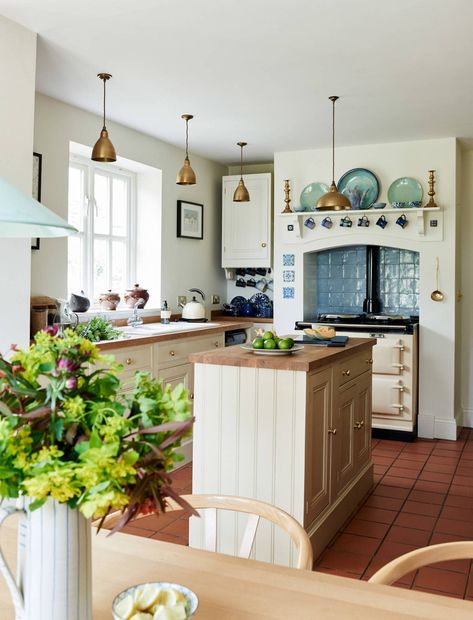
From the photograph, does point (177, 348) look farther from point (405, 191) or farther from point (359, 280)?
point (405, 191)

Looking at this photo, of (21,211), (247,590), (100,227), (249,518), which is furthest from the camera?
(100,227)

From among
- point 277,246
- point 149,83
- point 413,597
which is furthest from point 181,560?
point 277,246

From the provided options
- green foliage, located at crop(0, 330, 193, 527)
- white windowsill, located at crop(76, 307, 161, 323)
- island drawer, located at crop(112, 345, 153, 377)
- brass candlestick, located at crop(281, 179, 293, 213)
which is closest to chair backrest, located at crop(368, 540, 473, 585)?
green foliage, located at crop(0, 330, 193, 527)

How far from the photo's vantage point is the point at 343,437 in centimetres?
341

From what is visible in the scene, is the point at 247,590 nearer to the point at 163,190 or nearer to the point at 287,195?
the point at 163,190

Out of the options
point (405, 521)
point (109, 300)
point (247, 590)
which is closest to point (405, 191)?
point (109, 300)

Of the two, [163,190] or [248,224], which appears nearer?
[163,190]

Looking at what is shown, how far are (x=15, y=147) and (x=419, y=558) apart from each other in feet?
8.82

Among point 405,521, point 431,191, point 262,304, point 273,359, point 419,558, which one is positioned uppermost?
point 431,191

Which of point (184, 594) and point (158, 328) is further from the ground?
point (158, 328)

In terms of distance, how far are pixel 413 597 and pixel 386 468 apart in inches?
139

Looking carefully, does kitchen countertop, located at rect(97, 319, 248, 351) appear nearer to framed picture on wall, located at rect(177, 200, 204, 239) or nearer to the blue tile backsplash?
framed picture on wall, located at rect(177, 200, 204, 239)

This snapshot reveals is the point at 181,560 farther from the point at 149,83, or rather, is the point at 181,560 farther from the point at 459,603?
the point at 149,83

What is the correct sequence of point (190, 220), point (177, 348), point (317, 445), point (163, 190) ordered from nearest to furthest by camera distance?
point (317, 445) < point (177, 348) < point (163, 190) < point (190, 220)
